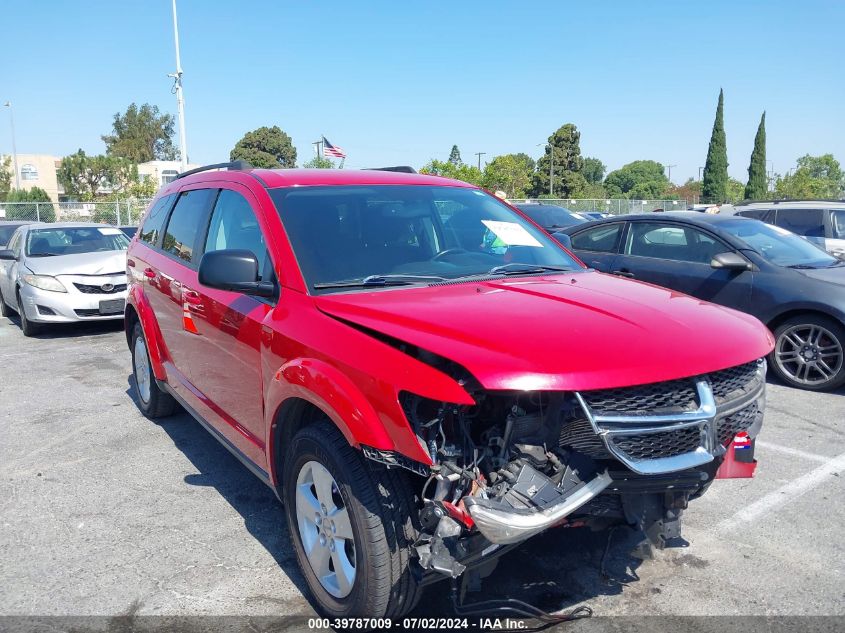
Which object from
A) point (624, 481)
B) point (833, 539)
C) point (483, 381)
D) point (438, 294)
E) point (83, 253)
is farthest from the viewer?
point (83, 253)

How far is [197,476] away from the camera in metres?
4.38

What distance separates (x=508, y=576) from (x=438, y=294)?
1.31 meters

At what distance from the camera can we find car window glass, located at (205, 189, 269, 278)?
3359mm

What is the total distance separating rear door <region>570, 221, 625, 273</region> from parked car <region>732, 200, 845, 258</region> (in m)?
4.22

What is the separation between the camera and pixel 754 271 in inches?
258

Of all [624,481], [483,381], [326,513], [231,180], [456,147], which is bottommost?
[326,513]

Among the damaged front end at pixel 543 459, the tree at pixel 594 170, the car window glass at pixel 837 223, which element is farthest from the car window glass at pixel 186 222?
the tree at pixel 594 170

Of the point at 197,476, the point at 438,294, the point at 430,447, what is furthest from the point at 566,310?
the point at 197,476

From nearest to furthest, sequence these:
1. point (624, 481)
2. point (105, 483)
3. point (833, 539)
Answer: point (624, 481) < point (833, 539) < point (105, 483)

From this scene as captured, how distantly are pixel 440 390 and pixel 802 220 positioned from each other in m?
10.8

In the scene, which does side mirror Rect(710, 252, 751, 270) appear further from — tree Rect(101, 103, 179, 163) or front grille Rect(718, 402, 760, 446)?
tree Rect(101, 103, 179, 163)

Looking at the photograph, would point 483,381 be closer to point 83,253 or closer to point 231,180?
point 231,180

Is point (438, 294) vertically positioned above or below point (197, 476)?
above

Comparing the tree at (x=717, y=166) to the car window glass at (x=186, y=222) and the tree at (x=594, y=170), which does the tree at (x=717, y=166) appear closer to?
the car window glass at (x=186, y=222)
